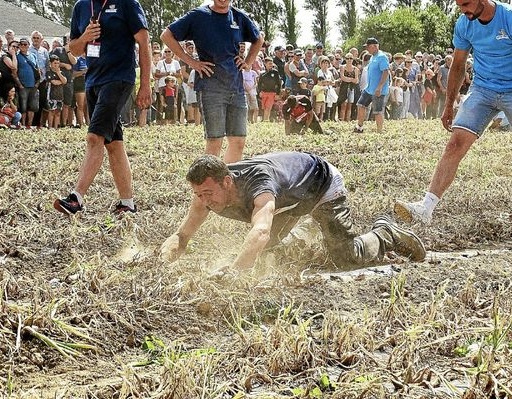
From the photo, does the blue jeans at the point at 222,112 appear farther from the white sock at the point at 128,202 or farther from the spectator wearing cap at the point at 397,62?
the spectator wearing cap at the point at 397,62

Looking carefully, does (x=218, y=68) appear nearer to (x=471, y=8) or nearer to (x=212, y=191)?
(x=471, y=8)

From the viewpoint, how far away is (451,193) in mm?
7301

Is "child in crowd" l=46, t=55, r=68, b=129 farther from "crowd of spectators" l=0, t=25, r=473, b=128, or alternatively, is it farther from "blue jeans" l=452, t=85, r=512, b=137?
"blue jeans" l=452, t=85, r=512, b=137

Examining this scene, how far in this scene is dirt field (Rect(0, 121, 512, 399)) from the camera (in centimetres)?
291

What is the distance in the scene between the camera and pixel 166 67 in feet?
53.3

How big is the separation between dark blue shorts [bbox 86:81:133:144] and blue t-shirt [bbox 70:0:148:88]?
6 cm

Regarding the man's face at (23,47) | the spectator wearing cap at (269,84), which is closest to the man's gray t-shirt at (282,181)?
the man's face at (23,47)

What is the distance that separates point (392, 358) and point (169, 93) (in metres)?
14.0

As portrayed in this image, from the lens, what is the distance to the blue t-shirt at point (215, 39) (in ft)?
20.9

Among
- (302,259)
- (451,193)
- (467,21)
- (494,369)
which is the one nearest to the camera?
(494,369)

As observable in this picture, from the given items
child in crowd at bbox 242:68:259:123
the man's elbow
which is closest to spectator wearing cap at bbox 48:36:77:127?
child in crowd at bbox 242:68:259:123

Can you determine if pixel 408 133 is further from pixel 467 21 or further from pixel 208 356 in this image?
pixel 208 356

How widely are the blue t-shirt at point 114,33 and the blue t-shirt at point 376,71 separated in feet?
26.9

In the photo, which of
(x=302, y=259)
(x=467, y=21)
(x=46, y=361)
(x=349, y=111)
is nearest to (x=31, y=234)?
(x=302, y=259)
